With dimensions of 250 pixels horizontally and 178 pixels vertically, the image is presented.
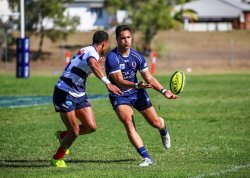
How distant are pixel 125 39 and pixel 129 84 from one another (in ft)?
2.32

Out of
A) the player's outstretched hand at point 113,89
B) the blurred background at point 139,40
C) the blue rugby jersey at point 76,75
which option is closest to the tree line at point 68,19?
the blurred background at point 139,40

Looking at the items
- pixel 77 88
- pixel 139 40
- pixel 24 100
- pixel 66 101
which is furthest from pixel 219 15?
pixel 66 101

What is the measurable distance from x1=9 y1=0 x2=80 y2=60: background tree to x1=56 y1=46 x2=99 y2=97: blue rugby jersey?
47911 millimetres

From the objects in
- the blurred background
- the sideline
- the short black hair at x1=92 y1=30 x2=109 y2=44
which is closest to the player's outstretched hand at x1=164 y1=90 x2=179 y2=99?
the short black hair at x1=92 y1=30 x2=109 y2=44

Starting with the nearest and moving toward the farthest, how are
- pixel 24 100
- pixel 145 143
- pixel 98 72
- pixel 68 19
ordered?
pixel 98 72 < pixel 145 143 < pixel 24 100 < pixel 68 19

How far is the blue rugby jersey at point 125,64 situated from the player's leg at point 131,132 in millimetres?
371

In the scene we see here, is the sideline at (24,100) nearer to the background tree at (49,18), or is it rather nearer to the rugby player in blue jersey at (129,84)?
the rugby player in blue jersey at (129,84)

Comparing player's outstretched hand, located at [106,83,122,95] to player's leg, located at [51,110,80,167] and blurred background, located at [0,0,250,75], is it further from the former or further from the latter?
blurred background, located at [0,0,250,75]

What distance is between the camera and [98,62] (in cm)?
1202

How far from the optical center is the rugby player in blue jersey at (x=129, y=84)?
40.5 feet

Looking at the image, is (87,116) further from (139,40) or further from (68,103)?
(139,40)

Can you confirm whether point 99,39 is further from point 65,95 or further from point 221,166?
point 221,166

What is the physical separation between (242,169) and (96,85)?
25.5m

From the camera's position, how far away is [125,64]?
12648 mm
